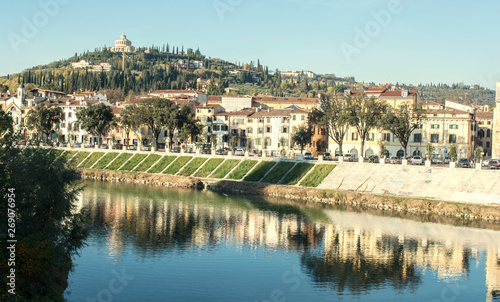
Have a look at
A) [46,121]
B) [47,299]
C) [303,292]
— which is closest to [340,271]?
[303,292]

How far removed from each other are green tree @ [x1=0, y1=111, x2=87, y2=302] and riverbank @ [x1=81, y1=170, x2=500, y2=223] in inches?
1612

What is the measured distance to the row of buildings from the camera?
9769 cm

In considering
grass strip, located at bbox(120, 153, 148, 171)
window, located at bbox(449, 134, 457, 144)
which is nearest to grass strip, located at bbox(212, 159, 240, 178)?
grass strip, located at bbox(120, 153, 148, 171)

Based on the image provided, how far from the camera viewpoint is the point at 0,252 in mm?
26938

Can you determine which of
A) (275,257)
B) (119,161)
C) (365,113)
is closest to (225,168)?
(119,161)

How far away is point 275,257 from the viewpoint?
42.8m

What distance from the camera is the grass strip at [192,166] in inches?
3562

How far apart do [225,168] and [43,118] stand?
192 feet

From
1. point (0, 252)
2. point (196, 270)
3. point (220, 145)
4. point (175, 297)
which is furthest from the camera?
point (220, 145)

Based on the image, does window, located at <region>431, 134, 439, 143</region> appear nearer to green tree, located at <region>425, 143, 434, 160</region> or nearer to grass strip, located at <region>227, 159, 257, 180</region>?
green tree, located at <region>425, 143, 434, 160</region>

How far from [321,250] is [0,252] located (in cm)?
2521

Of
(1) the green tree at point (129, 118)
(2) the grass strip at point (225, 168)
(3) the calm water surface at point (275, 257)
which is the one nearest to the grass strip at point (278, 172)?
(2) the grass strip at point (225, 168)

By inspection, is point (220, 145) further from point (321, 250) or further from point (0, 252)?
point (0, 252)

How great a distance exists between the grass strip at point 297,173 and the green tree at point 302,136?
2143cm
